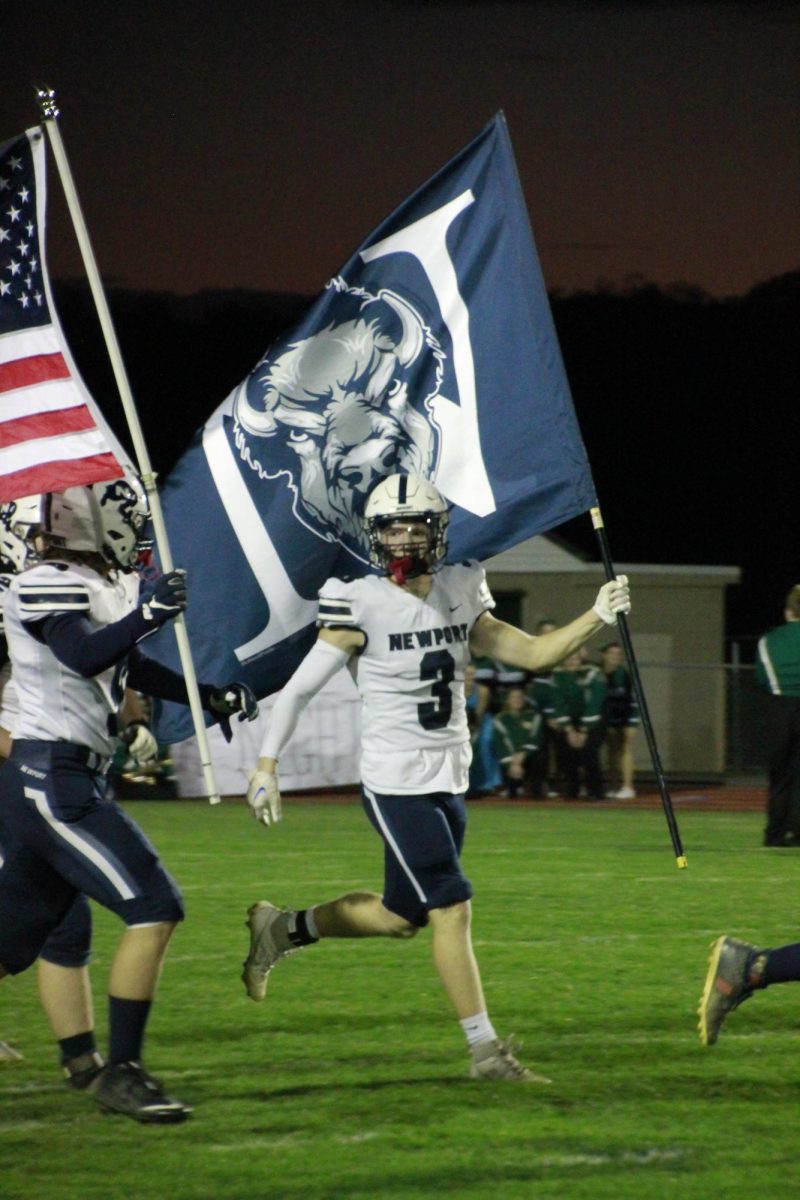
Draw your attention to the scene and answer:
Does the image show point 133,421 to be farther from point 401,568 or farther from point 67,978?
point 67,978

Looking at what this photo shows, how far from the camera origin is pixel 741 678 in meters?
22.8

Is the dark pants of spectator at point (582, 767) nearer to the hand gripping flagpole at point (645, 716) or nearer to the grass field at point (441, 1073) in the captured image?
the grass field at point (441, 1073)

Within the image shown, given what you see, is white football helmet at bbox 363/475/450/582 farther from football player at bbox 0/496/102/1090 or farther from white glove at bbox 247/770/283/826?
football player at bbox 0/496/102/1090

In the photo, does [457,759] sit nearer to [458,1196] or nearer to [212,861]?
[458,1196]

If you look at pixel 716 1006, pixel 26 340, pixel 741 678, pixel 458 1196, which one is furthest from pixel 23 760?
pixel 741 678

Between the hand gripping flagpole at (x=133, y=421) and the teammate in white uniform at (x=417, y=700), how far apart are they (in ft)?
0.99

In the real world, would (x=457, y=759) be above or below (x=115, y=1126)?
above

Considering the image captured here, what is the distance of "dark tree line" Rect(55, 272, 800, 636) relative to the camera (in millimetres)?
45875

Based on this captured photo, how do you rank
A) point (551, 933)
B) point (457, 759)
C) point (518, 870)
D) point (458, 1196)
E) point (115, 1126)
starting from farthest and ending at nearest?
point (518, 870), point (551, 933), point (457, 759), point (115, 1126), point (458, 1196)

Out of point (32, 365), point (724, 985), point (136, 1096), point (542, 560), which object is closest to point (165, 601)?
point (32, 365)

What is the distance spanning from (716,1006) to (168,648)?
7.53 ft

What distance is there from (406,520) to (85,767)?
1.26 m

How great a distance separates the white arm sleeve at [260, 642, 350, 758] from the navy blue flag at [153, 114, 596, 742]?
2.88ft

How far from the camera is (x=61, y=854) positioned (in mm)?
5305
